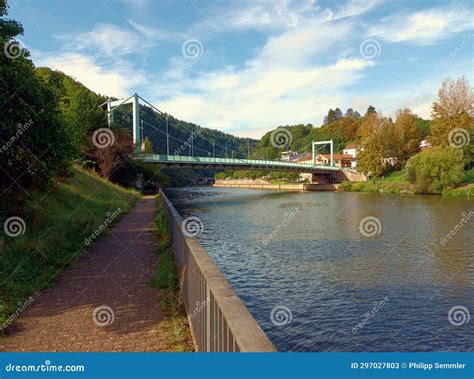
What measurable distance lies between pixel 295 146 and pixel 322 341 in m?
142

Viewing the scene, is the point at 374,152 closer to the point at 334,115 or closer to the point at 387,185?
the point at 387,185

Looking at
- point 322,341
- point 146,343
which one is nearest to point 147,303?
point 146,343

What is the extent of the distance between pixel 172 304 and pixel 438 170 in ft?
146

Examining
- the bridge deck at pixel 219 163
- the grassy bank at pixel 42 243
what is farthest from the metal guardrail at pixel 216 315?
the bridge deck at pixel 219 163

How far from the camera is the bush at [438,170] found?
1705 inches

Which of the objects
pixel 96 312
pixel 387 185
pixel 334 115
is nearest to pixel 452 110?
pixel 387 185

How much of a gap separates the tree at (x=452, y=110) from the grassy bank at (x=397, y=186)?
7456 millimetres

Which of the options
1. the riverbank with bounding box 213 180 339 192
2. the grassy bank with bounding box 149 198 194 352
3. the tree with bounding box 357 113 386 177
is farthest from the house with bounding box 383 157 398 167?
the grassy bank with bounding box 149 198 194 352

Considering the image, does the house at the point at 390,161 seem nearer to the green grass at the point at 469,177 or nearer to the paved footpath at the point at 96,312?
the green grass at the point at 469,177

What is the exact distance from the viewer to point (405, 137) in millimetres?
67500

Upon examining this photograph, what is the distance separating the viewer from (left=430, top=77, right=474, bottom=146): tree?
174 feet

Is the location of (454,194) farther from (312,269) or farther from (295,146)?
(295,146)

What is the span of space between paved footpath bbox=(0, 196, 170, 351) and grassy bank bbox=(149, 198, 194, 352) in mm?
117

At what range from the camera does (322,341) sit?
7754mm
